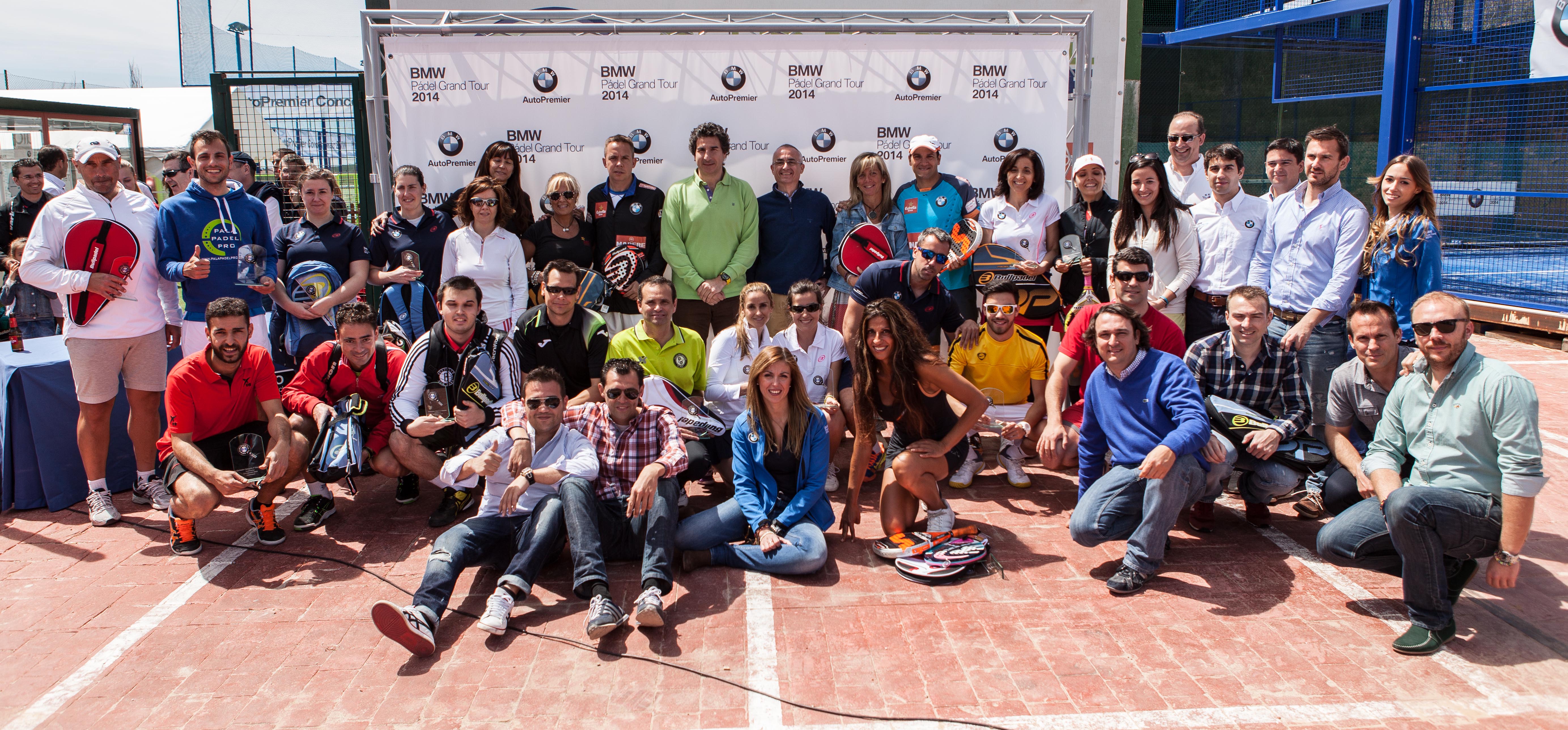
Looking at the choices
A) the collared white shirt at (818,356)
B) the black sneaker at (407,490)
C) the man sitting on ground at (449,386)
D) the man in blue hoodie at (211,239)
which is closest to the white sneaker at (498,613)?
the man sitting on ground at (449,386)

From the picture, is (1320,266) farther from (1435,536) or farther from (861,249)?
(861,249)

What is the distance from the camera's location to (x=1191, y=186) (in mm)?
6375

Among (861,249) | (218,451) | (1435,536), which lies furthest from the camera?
(861,249)

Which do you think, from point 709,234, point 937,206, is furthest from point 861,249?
point 709,234

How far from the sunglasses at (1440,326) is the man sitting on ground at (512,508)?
3.42 meters

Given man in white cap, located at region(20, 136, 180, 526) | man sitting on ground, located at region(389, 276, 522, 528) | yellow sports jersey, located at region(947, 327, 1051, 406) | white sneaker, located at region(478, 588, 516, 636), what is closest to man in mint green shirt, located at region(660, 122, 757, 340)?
man sitting on ground, located at region(389, 276, 522, 528)

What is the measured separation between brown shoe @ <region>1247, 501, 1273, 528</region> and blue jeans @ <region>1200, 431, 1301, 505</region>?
73 mm

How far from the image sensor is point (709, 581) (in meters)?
4.21

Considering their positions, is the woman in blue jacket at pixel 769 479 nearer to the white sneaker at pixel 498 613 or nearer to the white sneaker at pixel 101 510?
the white sneaker at pixel 498 613

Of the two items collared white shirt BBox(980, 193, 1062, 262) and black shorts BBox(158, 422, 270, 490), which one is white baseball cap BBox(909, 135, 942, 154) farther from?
black shorts BBox(158, 422, 270, 490)

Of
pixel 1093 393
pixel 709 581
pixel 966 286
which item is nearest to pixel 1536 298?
pixel 966 286

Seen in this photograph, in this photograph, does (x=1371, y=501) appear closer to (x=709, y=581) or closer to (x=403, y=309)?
(x=709, y=581)

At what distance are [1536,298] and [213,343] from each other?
38.3 feet

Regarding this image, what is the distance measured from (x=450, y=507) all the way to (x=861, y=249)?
116 inches
